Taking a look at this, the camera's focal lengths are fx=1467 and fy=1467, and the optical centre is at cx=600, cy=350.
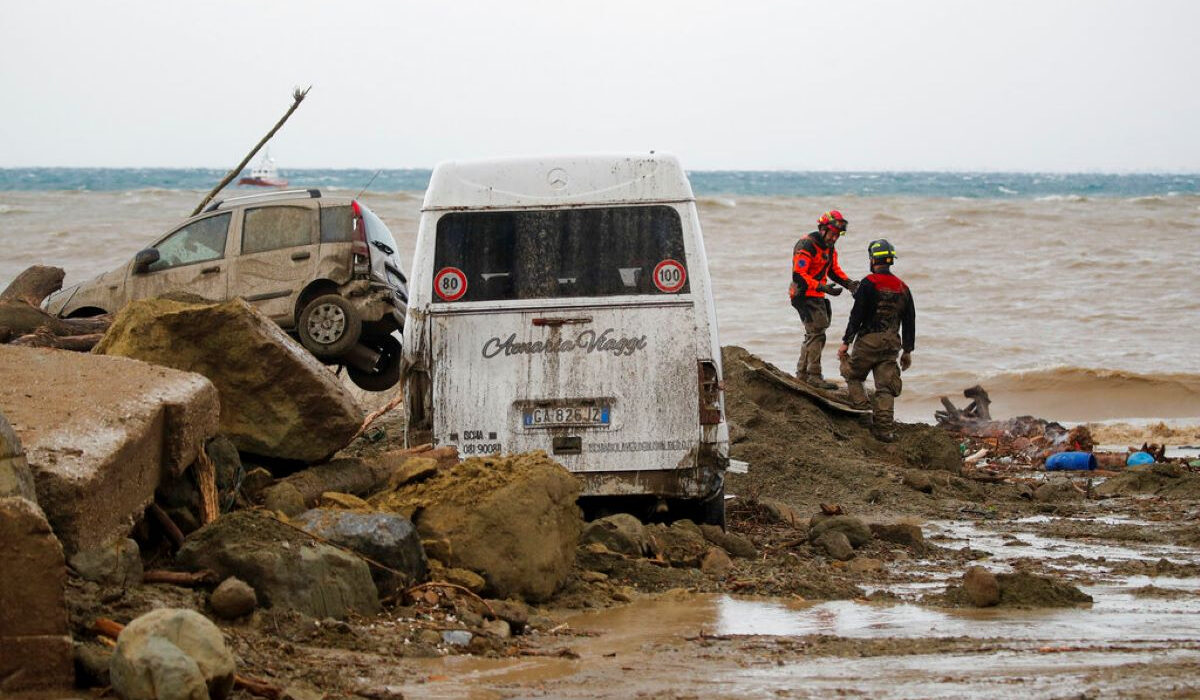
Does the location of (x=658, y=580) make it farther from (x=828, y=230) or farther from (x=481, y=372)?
(x=828, y=230)

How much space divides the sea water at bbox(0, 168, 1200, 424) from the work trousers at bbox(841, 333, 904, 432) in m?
4.72

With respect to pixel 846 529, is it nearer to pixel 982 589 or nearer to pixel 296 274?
pixel 982 589

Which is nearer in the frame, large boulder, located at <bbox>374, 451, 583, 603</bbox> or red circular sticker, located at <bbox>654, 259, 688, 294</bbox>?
large boulder, located at <bbox>374, 451, 583, 603</bbox>

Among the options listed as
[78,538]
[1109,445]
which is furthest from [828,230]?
[78,538]

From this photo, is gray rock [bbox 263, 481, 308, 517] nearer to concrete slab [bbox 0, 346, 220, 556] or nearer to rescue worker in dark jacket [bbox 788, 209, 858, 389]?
concrete slab [bbox 0, 346, 220, 556]

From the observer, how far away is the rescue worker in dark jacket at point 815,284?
47.6 ft

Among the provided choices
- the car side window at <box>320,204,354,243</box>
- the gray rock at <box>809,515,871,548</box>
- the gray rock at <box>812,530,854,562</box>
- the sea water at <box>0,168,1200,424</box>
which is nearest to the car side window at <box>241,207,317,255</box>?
the car side window at <box>320,204,354,243</box>

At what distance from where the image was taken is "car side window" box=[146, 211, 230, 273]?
14938 mm

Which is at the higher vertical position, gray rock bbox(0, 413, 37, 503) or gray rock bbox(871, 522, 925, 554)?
gray rock bbox(0, 413, 37, 503)

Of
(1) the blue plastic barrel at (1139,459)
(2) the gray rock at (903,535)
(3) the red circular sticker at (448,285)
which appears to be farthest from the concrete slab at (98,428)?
(1) the blue plastic barrel at (1139,459)

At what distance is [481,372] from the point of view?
7.83m

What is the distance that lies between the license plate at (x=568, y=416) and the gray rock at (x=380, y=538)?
152 centimetres

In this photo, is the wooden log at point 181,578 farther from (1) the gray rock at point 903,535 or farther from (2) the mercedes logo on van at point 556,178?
(1) the gray rock at point 903,535

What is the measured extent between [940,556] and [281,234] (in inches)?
334
